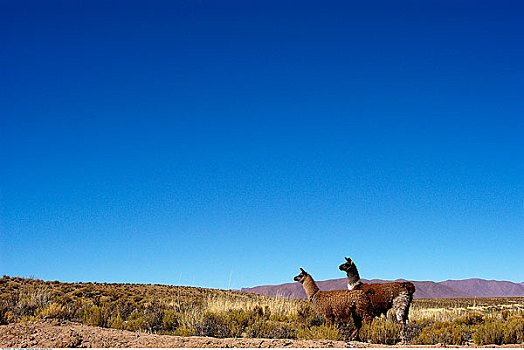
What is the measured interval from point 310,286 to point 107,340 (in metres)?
6.02

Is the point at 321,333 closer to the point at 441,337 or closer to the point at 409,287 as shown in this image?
the point at 409,287

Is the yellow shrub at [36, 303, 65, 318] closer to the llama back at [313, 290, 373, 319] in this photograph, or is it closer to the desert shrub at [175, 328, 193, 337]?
the desert shrub at [175, 328, 193, 337]

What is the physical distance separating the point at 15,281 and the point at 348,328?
111ft

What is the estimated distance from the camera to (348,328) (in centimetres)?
1309

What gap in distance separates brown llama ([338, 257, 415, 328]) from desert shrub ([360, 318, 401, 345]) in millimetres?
326

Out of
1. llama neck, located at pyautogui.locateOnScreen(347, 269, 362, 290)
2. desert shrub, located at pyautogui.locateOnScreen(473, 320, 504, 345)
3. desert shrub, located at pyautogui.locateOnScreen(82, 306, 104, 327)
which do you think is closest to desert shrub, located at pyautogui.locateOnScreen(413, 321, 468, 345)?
desert shrub, located at pyautogui.locateOnScreen(473, 320, 504, 345)

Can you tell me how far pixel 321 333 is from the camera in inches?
489

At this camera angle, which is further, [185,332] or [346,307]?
[185,332]

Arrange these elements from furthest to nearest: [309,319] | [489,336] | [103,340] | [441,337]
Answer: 1. [309,319]
2. [441,337]
3. [489,336]
4. [103,340]

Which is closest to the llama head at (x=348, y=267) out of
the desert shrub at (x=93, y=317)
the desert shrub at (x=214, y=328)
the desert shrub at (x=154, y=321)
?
the desert shrub at (x=214, y=328)

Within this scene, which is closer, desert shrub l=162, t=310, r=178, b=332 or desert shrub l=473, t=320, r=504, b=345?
desert shrub l=473, t=320, r=504, b=345

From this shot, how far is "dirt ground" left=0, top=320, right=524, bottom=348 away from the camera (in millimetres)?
11336

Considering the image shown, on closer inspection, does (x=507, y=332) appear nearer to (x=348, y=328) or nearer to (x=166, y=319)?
(x=348, y=328)

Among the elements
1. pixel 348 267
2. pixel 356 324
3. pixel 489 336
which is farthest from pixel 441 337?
pixel 348 267
